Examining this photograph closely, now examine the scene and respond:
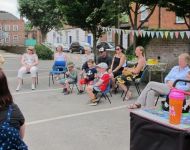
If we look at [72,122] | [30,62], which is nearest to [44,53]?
[30,62]

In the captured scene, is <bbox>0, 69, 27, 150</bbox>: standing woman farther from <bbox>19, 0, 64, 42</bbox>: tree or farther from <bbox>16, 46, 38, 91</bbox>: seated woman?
<bbox>19, 0, 64, 42</bbox>: tree

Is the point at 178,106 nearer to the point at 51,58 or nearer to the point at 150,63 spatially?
the point at 150,63

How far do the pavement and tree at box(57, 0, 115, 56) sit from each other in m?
6.99

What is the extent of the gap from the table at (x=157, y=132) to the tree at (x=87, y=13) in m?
13.2

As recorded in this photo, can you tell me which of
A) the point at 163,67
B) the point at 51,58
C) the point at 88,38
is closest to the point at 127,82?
the point at 163,67

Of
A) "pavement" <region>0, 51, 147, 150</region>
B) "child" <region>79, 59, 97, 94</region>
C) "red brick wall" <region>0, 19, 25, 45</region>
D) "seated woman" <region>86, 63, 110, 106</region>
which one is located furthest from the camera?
"red brick wall" <region>0, 19, 25, 45</region>

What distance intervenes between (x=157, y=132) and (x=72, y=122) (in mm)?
3762

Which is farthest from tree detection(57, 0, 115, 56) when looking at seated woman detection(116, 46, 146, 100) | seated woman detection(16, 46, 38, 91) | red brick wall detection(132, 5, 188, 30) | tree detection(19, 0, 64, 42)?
tree detection(19, 0, 64, 42)

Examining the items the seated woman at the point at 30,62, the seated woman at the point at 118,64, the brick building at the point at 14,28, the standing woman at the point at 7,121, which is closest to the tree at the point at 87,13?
the seated woman at the point at 30,62

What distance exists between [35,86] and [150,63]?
3640 mm

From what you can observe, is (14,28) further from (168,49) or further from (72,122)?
(72,122)

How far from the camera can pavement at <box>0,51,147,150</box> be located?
20.3 feet

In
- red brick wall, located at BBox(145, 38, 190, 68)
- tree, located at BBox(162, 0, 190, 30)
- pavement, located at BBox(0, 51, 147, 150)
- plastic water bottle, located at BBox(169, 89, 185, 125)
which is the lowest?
pavement, located at BBox(0, 51, 147, 150)

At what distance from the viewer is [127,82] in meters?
10.2
